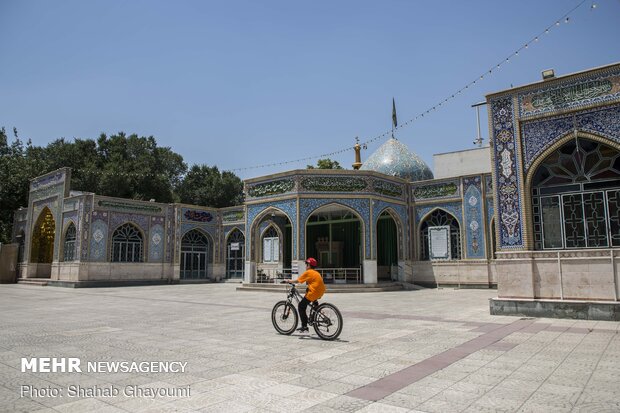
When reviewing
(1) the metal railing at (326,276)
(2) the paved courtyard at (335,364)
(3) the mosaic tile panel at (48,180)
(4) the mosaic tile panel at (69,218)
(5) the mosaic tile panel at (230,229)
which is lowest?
(2) the paved courtyard at (335,364)

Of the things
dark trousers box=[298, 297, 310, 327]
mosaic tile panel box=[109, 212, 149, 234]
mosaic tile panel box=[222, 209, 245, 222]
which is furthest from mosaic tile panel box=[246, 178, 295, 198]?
dark trousers box=[298, 297, 310, 327]

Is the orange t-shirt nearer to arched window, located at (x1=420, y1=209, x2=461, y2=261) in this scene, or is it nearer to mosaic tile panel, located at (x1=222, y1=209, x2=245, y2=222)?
arched window, located at (x1=420, y1=209, x2=461, y2=261)

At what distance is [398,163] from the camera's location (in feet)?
79.3

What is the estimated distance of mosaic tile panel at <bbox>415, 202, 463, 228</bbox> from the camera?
19.8 m

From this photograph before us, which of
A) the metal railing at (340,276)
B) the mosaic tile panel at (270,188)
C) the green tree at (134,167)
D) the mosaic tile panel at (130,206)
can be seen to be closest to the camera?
the mosaic tile panel at (270,188)

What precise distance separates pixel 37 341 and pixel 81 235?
17.7m

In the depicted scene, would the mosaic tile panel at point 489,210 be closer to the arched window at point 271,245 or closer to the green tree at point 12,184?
the arched window at point 271,245

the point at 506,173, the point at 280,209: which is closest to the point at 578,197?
the point at 506,173

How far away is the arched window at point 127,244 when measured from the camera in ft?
78.8

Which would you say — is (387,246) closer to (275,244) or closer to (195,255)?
(275,244)

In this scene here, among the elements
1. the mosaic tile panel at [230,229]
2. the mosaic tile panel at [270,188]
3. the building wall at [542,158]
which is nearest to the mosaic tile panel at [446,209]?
the mosaic tile panel at [270,188]

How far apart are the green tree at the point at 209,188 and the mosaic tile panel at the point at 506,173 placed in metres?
32.9

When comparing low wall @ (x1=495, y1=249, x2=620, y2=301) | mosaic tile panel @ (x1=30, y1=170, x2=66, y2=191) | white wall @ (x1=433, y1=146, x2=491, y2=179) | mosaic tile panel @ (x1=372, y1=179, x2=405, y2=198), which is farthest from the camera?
mosaic tile panel @ (x1=30, y1=170, x2=66, y2=191)

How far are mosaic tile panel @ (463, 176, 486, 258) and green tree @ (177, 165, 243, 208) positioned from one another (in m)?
26.2
